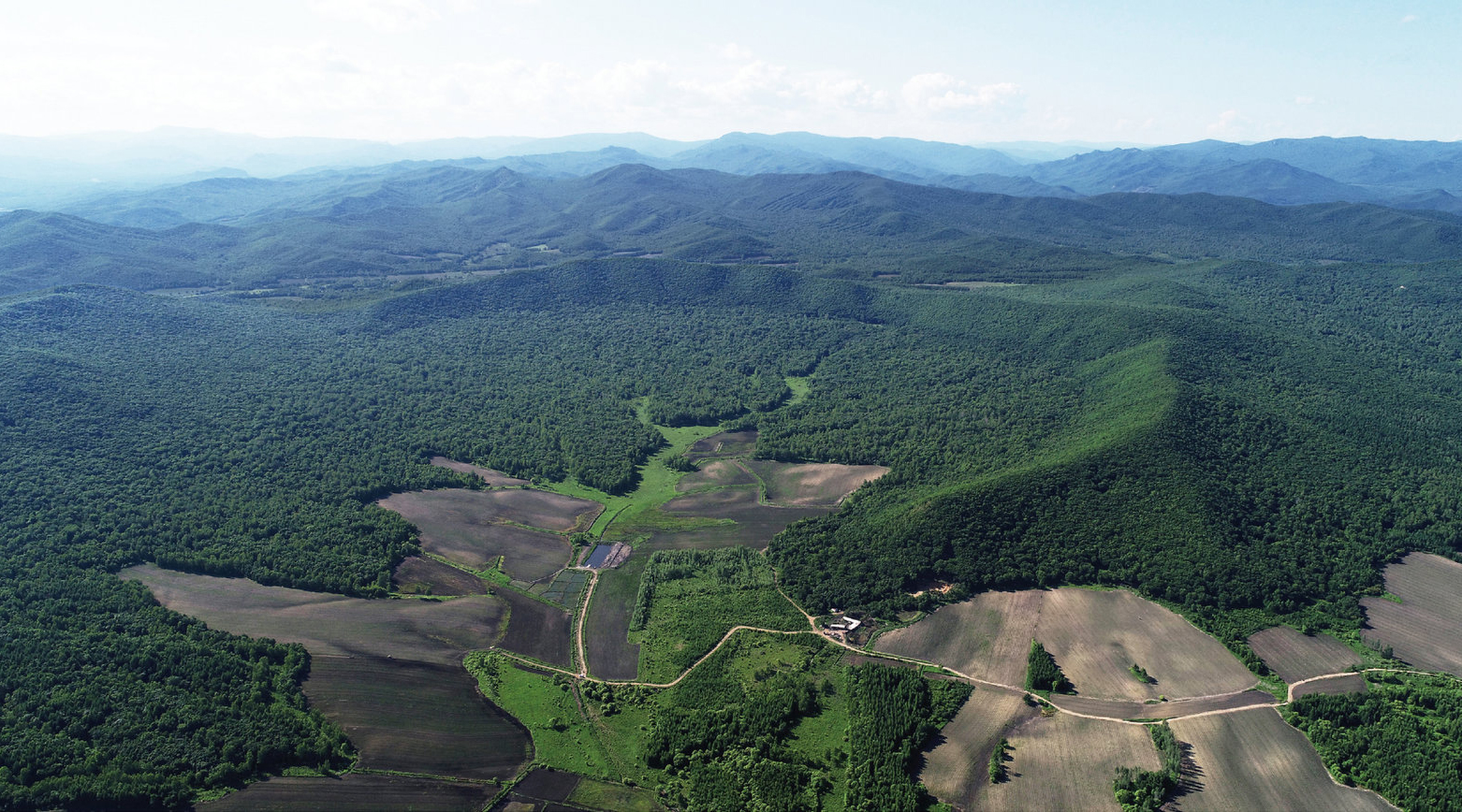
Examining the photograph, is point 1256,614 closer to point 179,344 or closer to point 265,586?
point 265,586

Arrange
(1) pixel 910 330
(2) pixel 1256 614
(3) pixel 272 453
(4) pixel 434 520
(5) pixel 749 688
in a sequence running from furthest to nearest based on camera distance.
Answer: (1) pixel 910 330, (3) pixel 272 453, (4) pixel 434 520, (2) pixel 1256 614, (5) pixel 749 688

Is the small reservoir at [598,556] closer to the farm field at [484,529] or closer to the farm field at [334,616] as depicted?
the farm field at [484,529]

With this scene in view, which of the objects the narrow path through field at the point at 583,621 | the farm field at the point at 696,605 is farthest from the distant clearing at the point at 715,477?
the narrow path through field at the point at 583,621

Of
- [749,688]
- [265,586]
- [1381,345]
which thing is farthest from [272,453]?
[1381,345]

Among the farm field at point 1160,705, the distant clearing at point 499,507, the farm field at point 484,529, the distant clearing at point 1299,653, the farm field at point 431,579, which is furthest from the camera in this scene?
the distant clearing at point 499,507

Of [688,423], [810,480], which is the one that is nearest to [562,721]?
[810,480]

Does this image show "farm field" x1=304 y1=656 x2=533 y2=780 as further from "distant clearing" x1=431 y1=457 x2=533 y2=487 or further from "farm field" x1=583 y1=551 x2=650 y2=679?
"distant clearing" x1=431 y1=457 x2=533 y2=487
